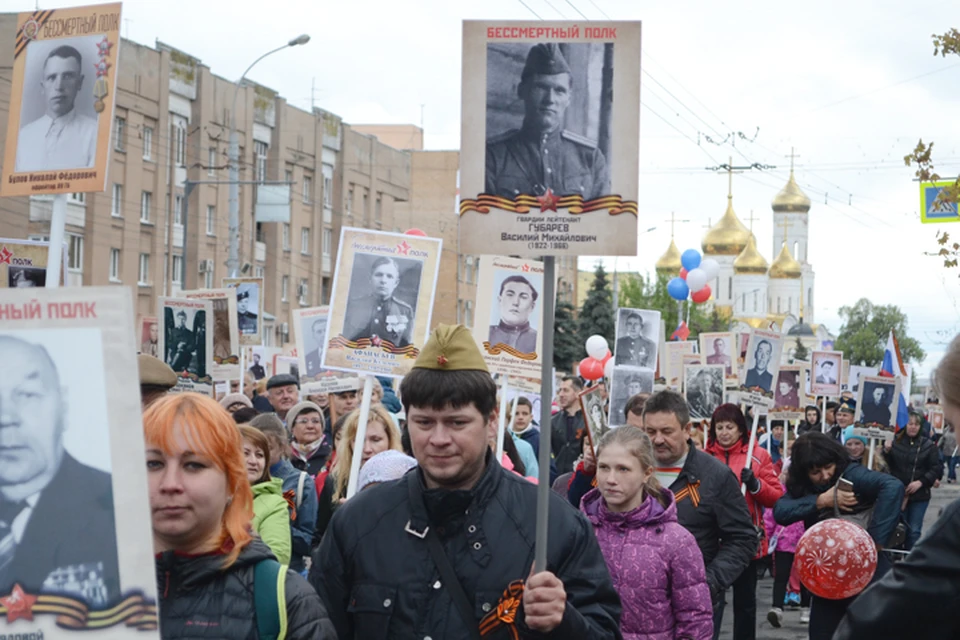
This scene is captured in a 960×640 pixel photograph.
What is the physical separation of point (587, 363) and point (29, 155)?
17132mm

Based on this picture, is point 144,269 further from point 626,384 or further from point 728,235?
point 728,235

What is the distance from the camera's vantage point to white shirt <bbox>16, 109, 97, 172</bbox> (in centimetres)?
620

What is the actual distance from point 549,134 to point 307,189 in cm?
5363

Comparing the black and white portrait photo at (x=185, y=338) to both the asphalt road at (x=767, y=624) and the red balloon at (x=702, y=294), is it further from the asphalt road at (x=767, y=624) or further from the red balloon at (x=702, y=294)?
the red balloon at (x=702, y=294)

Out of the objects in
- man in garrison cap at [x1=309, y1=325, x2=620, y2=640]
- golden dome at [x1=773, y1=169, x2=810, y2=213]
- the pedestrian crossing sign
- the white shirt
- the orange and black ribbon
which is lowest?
the orange and black ribbon

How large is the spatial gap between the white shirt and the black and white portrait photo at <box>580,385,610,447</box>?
3163 millimetres

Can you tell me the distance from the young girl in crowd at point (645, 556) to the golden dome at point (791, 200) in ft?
441

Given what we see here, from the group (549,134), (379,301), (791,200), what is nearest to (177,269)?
(379,301)

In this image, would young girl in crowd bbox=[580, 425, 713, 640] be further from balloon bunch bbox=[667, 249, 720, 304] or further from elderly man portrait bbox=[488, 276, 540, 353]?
balloon bunch bbox=[667, 249, 720, 304]

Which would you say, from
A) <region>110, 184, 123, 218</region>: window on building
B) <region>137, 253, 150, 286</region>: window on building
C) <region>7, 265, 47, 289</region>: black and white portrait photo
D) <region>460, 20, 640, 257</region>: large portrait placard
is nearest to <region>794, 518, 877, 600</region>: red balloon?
<region>460, 20, 640, 257</region>: large portrait placard

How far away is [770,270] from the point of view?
13750 centimetres

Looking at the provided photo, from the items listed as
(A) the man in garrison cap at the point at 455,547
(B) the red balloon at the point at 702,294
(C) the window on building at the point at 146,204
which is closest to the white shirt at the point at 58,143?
(A) the man in garrison cap at the point at 455,547

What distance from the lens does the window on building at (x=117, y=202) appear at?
43.6 m

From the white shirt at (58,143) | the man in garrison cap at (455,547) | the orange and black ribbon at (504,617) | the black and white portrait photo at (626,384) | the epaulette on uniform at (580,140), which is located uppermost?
the white shirt at (58,143)
